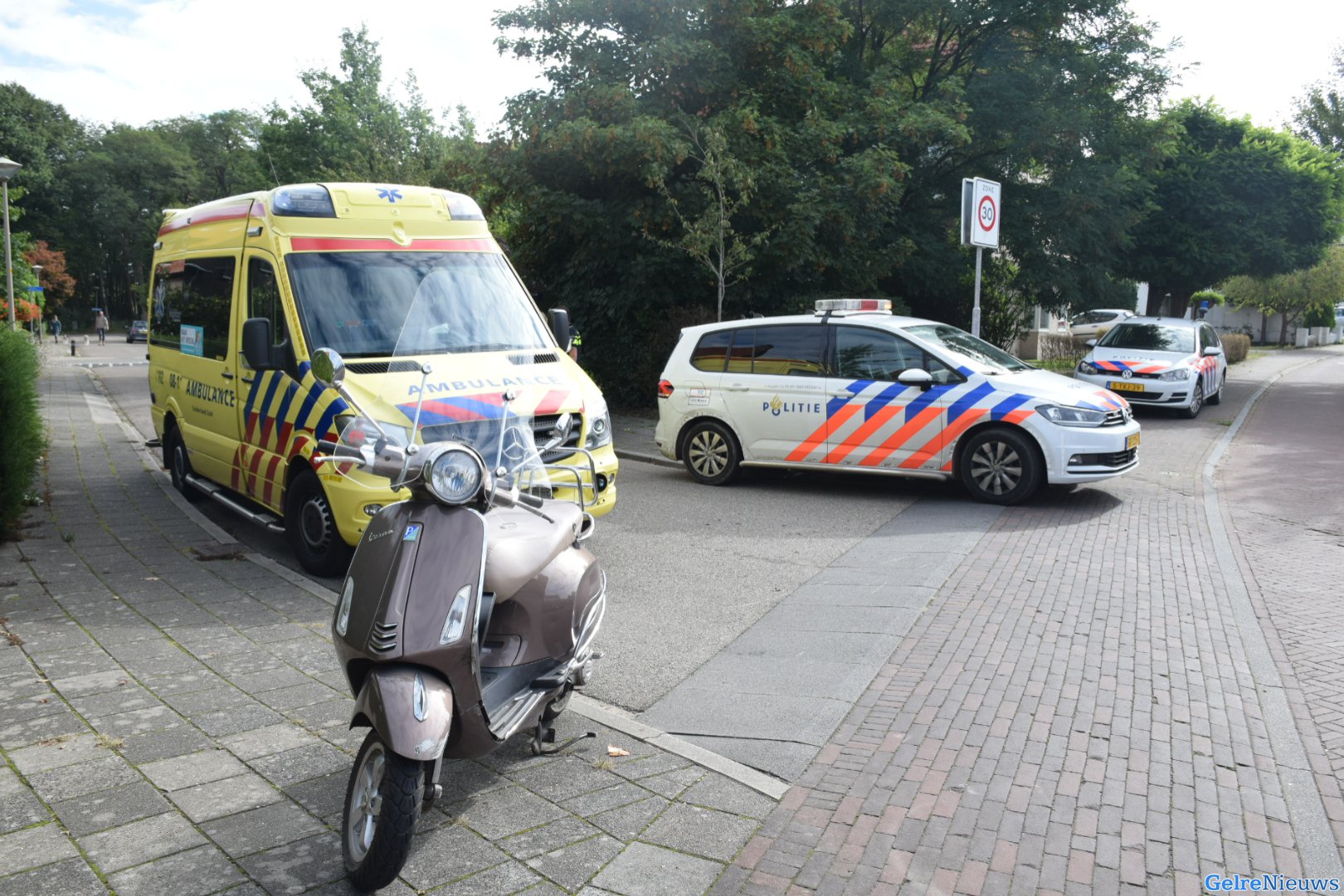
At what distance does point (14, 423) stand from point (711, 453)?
20.7ft

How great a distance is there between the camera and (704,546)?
331 inches

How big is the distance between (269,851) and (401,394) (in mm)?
3719

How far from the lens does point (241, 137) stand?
Result: 8656 cm

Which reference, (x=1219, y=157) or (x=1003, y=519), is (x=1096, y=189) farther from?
(x=1003, y=519)

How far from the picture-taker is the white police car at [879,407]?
9656 mm

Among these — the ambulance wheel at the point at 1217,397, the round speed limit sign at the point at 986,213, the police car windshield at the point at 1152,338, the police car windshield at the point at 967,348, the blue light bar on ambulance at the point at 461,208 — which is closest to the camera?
the blue light bar on ambulance at the point at 461,208

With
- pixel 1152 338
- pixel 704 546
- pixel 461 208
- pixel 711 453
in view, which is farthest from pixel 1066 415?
pixel 1152 338

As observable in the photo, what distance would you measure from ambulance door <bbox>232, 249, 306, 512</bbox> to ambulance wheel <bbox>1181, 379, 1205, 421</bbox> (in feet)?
49.0

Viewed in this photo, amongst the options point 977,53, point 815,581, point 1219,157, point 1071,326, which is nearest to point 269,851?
point 815,581

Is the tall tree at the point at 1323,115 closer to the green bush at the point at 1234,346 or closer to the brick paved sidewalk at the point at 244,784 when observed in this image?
the green bush at the point at 1234,346

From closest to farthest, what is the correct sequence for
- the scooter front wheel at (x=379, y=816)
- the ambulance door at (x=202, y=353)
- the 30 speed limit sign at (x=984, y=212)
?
1. the scooter front wheel at (x=379, y=816)
2. the ambulance door at (x=202, y=353)
3. the 30 speed limit sign at (x=984, y=212)

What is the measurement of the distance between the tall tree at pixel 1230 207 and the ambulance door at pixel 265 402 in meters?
22.4

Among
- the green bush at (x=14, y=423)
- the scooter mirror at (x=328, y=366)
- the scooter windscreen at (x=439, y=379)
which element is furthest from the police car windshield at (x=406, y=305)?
the scooter mirror at (x=328, y=366)

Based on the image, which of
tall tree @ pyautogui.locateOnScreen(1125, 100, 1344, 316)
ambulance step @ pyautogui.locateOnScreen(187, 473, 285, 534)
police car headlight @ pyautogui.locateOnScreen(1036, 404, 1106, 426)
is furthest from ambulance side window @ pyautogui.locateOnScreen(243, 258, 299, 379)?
tall tree @ pyautogui.locateOnScreen(1125, 100, 1344, 316)
